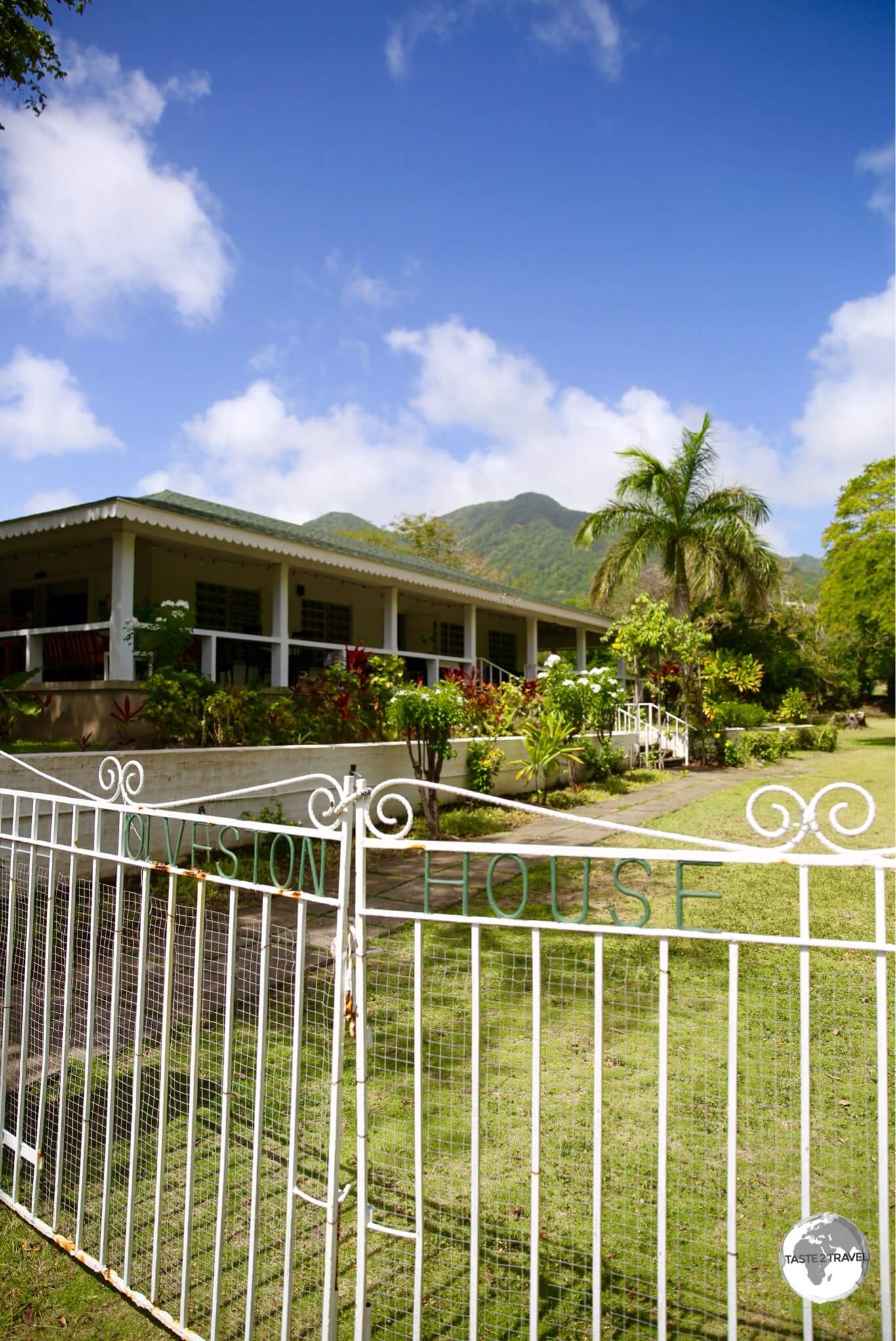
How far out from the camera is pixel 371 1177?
2740 millimetres

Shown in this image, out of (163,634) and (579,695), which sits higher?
(163,634)

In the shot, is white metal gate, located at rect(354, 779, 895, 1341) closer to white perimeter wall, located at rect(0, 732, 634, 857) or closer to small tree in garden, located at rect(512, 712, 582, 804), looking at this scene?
white perimeter wall, located at rect(0, 732, 634, 857)

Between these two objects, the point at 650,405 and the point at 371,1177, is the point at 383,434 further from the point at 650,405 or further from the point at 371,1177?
the point at 371,1177

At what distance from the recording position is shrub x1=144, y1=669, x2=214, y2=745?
26.0 feet

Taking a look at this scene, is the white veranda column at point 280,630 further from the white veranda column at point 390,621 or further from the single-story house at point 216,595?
the white veranda column at point 390,621

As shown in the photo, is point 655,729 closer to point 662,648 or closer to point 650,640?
A: point 662,648

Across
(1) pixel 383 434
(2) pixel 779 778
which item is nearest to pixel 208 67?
(2) pixel 779 778

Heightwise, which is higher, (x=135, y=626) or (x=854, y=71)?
(x=854, y=71)

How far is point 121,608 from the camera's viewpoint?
8.98 m

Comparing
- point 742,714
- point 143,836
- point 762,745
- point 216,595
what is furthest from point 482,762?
point 742,714

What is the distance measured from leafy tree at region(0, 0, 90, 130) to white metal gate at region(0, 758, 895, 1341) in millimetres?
7573

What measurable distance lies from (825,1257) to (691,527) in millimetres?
21621

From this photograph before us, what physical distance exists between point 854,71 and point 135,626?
1065cm

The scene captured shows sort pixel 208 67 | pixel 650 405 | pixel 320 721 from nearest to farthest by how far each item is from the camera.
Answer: pixel 208 67, pixel 320 721, pixel 650 405
